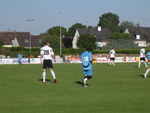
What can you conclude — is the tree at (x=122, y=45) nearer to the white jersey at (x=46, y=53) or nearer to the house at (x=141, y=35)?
the house at (x=141, y=35)

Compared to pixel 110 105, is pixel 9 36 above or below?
above

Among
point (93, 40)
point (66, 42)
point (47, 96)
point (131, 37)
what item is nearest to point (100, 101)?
point (47, 96)

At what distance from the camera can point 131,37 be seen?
105 metres

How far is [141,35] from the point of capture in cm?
10369

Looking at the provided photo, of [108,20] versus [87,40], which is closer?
[87,40]

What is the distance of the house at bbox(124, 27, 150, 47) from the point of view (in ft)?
336

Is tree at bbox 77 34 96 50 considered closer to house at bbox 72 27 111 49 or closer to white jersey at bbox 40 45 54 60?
house at bbox 72 27 111 49

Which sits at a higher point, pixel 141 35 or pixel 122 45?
pixel 141 35

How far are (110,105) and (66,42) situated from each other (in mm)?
105883

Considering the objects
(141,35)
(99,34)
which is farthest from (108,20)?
(141,35)

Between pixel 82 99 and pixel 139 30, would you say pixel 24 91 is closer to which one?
pixel 82 99

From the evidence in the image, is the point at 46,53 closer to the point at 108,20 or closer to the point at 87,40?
the point at 87,40

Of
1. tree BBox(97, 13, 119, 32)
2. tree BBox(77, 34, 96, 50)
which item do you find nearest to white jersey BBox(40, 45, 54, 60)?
tree BBox(77, 34, 96, 50)

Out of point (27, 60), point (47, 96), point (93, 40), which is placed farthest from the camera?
point (93, 40)
